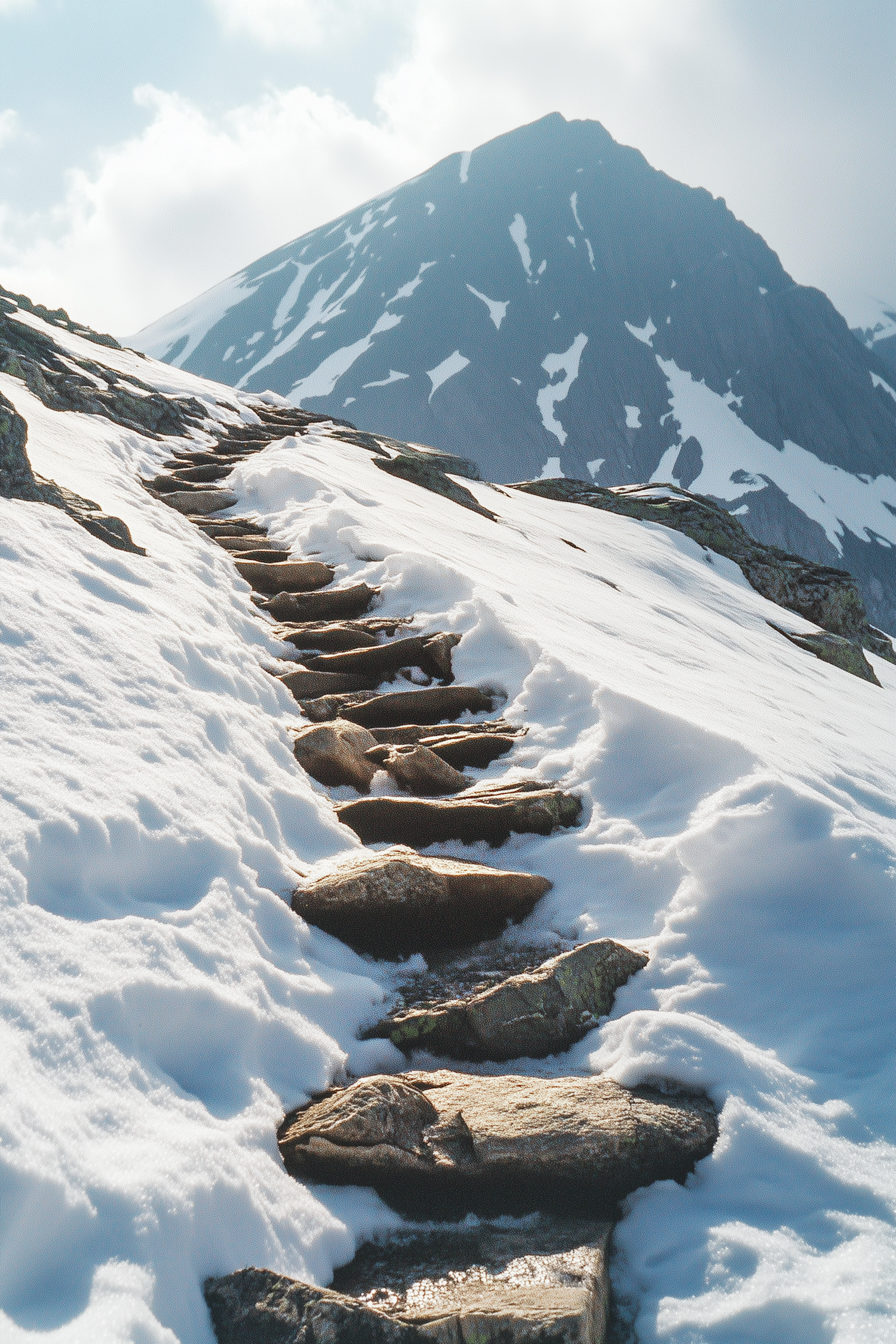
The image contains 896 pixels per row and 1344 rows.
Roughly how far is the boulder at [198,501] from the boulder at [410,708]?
25.6 ft

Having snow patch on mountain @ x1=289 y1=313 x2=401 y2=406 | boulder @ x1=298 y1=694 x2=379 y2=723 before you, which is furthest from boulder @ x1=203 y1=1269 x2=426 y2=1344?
snow patch on mountain @ x1=289 y1=313 x2=401 y2=406

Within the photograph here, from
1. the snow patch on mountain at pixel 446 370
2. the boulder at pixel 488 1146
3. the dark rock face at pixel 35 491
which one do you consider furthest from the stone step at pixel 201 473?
the snow patch on mountain at pixel 446 370

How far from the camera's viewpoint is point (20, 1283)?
81.7 inches

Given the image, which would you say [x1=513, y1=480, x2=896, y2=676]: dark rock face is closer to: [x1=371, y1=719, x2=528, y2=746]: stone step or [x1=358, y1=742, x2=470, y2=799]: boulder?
[x1=371, y1=719, x2=528, y2=746]: stone step

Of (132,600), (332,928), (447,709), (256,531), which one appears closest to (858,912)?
(332,928)

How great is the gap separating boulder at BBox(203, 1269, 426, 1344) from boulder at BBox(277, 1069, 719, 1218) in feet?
1.89

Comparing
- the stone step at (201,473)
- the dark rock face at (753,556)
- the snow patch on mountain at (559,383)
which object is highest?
the snow patch on mountain at (559,383)

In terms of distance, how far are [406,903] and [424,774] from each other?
5.43ft

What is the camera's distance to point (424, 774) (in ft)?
20.1

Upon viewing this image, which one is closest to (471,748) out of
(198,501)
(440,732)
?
(440,732)

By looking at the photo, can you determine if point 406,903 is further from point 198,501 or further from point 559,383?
point 559,383

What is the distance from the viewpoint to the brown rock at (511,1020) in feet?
12.8

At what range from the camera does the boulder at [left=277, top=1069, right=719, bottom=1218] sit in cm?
304

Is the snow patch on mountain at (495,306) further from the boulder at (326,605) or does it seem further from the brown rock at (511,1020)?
the brown rock at (511,1020)
